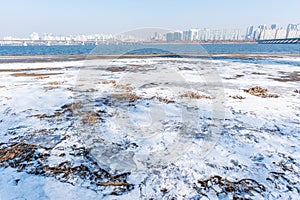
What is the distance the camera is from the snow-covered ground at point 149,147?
338 cm

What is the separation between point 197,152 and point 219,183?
107cm

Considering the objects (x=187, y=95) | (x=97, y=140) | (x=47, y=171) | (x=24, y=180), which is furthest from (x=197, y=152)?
(x=187, y=95)

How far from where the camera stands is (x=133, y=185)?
344 centimetres

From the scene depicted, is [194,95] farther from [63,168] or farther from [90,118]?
[63,168]

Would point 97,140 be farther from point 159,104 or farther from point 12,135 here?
point 159,104

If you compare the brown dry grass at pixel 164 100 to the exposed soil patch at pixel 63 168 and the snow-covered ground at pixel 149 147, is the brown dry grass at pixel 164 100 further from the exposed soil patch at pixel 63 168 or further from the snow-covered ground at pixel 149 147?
the exposed soil patch at pixel 63 168

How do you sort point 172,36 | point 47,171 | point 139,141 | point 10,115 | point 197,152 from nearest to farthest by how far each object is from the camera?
1. point 47,171
2. point 197,152
3. point 139,141
4. point 10,115
5. point 172,36

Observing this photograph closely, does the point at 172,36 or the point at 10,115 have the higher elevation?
the point at 172,36

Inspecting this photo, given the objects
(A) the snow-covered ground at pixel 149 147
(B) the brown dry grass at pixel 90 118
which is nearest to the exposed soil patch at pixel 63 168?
(A) the snow-covered ground at pixel 149 147

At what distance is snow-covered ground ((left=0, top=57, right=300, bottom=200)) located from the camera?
338 centimetres

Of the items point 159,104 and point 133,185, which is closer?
point 133,185

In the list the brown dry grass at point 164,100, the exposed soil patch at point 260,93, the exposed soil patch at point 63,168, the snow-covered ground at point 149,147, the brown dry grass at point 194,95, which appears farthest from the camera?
the exposed soil patch at point 260,93

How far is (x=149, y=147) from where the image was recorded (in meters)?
4.73

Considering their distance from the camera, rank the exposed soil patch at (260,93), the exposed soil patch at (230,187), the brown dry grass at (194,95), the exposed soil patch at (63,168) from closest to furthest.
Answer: the exposed soil patch at (230,187) → the exposed soil patch at (63,168) → the brown dry grass at (194,95) → the exposed soil patch at (260,93)
